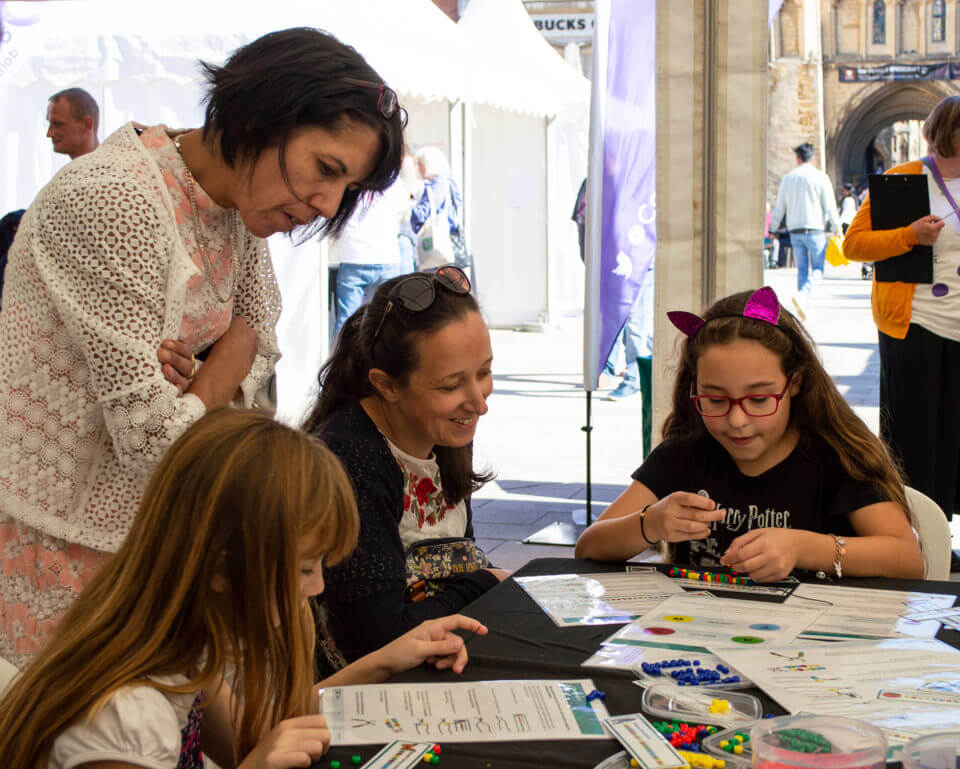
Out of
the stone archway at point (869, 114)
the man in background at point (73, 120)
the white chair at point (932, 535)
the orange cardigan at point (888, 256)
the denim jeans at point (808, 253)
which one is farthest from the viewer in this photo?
the stone archway at point (869, 114)

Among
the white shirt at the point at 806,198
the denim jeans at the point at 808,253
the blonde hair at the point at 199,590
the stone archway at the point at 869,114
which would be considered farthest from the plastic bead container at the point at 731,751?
the stone archway at the point at 869,114

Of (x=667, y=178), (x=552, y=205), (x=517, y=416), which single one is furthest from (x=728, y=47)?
(x=552, y=205)

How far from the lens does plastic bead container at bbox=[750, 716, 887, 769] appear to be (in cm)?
102

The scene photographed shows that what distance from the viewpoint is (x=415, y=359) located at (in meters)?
2.07

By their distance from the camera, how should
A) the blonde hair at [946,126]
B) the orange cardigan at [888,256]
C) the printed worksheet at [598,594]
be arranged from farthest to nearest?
the orange cardigan at [888,256] → the blonde hair at [946,126] → the printed worksheet at [598,594]

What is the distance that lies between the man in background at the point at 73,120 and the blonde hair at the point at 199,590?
434 centimetres

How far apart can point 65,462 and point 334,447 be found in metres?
0.45

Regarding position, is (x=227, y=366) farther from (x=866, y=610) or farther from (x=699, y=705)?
(x=866, y=610)

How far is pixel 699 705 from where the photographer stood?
1320mm

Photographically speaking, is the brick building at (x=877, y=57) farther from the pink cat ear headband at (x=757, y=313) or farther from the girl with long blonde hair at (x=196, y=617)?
the girl with long blonde hair at (x=196, y=617)

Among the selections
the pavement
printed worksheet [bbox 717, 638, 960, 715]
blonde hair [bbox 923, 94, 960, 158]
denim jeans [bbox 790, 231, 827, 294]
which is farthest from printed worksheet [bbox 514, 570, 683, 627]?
denim jeans [bbox 790, 231, 827, 294]

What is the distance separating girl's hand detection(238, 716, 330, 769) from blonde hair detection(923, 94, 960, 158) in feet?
11.6

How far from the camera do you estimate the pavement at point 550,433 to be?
16.3ft

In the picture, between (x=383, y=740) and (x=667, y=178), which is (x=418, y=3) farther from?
(x=383, y=740)
